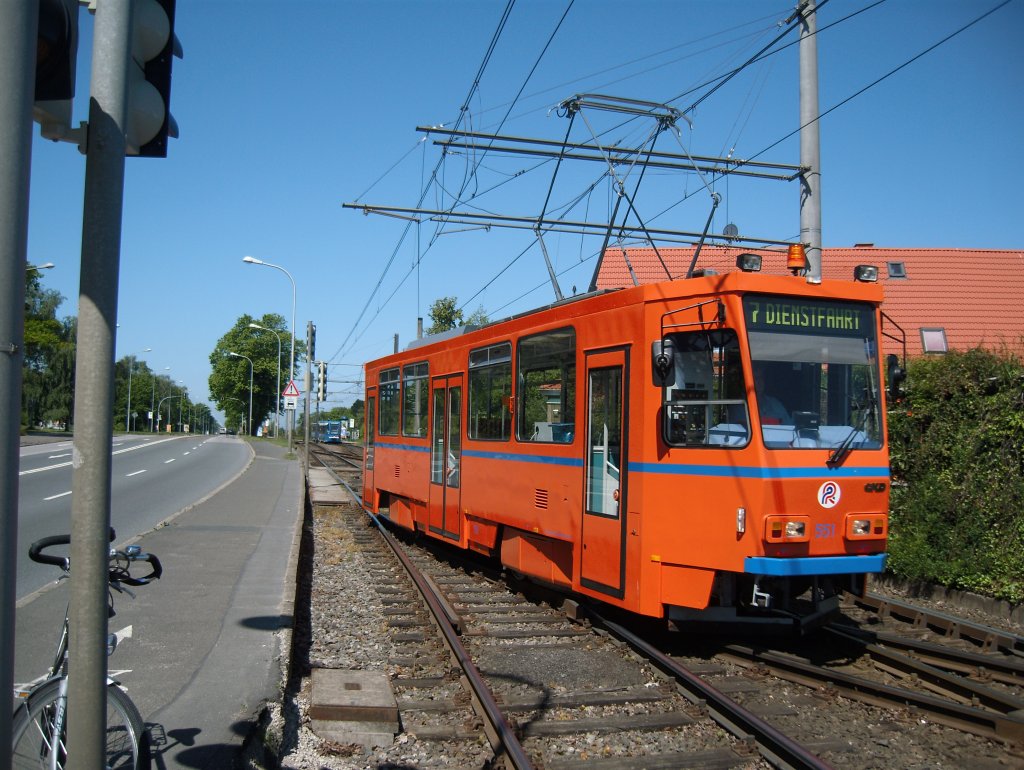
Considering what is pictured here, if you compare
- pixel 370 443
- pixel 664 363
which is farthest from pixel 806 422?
pixel 370 443

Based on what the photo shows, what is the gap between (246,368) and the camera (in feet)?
343

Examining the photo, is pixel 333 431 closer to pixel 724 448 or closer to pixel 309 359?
pixel 309 359

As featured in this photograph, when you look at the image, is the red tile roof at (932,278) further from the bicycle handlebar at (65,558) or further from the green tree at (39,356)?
the green tree at (39,356)

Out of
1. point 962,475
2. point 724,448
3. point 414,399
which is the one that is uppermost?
point 414,399

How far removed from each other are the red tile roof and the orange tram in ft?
57.1

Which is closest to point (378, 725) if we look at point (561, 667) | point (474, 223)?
point (561, 667)

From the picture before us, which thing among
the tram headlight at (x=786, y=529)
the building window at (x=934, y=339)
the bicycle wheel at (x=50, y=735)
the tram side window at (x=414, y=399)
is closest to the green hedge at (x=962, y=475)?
the tram headlight at (x=786, y=529)

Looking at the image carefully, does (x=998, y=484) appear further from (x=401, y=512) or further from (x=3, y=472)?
(x=3, y=472)

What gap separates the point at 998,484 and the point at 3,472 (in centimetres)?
1065

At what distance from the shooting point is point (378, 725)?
5.68 m

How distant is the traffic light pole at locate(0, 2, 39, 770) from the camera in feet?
7.24

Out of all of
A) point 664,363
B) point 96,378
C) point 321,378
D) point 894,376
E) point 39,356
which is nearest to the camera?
point 96,378

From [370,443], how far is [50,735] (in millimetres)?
13661

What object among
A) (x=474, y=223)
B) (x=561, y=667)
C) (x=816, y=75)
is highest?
(x=816, y=75)
